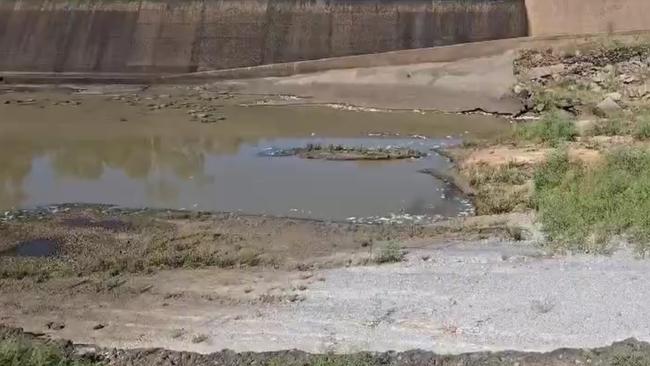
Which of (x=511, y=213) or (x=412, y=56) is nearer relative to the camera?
(x=511, y=213)

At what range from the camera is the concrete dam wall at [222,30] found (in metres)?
21.7

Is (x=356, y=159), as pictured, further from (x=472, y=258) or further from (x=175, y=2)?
(x=175, y=2)

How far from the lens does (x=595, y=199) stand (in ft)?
29.8

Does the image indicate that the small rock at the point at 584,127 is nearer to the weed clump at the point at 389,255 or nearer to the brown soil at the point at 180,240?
the brown soil at the point at 180,240

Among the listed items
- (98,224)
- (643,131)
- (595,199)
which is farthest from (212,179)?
(643,131)

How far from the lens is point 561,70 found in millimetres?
18922

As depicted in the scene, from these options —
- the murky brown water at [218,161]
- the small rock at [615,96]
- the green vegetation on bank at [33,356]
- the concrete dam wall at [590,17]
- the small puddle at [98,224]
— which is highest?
the concrete dam wall at [590,17]

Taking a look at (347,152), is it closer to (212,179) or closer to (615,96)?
(212,179)

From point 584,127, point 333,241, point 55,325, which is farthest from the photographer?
point 584,127

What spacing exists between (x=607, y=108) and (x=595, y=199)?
317 inches

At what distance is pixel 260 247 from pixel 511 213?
3.10 m

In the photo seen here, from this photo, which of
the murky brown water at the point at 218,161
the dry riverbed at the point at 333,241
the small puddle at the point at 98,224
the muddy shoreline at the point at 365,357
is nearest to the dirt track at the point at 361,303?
the dry riverbed at the point at 333,241

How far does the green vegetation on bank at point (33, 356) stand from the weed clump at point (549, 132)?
31.4 feet

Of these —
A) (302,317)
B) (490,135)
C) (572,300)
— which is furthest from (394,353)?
(490,135)
